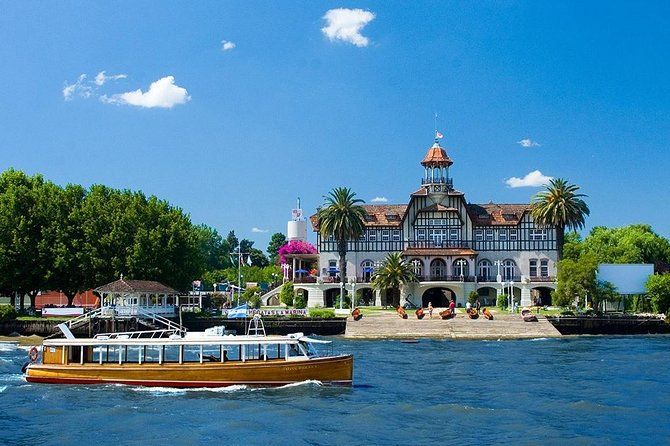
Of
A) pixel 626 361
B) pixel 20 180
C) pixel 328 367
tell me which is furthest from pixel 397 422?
pixel 20 180

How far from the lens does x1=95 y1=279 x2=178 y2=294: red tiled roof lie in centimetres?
6744

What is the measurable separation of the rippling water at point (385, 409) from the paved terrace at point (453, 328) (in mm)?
20522

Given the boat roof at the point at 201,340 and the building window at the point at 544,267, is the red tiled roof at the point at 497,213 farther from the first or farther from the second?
the boat roof at the point at 201,340

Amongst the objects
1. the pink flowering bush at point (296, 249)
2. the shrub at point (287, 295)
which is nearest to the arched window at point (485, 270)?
the shrub at point (287, 295)

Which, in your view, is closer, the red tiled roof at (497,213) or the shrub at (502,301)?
the shrub at (502,301)

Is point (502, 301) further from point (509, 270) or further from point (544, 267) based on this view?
point (544, 267)

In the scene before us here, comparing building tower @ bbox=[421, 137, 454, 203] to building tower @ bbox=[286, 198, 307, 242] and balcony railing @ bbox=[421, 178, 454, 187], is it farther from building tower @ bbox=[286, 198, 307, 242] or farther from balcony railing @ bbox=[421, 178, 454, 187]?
building tower @ bbox=[286, 198, 307, 242]

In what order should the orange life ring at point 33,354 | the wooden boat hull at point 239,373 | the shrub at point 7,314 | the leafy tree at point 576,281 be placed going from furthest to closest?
the leafy tree at point 576,281 → the shrub at point 7,314 → the orange life ring at point 33,354 → the wooden boat hull at point 239,373

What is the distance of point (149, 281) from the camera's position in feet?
240

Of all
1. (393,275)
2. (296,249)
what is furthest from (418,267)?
(296,249)

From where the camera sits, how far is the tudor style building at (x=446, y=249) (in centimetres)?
9225

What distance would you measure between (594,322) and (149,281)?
4261 centimetres

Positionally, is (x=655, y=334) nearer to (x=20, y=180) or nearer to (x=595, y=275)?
(x=595, y=275)

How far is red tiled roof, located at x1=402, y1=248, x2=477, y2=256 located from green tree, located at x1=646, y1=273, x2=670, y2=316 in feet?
70.9
